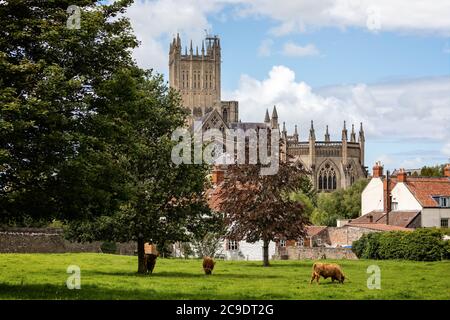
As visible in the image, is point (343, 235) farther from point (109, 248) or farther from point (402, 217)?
point (109, 248)

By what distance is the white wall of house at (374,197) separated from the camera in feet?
313

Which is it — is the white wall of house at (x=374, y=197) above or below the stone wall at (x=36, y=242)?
above

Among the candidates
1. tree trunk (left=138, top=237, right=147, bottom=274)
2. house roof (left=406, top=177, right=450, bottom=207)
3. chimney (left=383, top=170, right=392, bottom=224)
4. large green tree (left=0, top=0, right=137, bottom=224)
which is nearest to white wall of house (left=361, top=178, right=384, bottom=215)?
chimney (left=383, top=170, right=392, bottom=224)

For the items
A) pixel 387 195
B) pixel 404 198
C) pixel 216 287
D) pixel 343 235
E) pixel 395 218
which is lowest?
pixel 216 287

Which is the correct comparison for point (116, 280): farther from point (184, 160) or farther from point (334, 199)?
point (334, 199)

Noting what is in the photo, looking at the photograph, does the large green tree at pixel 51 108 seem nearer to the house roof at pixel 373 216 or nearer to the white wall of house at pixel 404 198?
the white wall of house at pixel 404 198

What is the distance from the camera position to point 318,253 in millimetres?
72250

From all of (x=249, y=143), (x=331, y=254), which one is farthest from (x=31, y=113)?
(x=331, y=254)

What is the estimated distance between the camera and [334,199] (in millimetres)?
132875

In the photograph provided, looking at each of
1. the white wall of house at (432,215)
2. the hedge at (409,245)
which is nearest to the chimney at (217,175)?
the white wall of house at (432,215)

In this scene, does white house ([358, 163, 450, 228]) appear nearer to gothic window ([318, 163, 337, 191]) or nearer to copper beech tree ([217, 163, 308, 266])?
copper beech tree ([217, 163, 308, 266])

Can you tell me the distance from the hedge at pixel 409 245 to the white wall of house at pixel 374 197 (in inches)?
1218

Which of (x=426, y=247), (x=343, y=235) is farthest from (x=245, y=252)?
(x=426, y=247)

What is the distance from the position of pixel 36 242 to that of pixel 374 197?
43731mm
